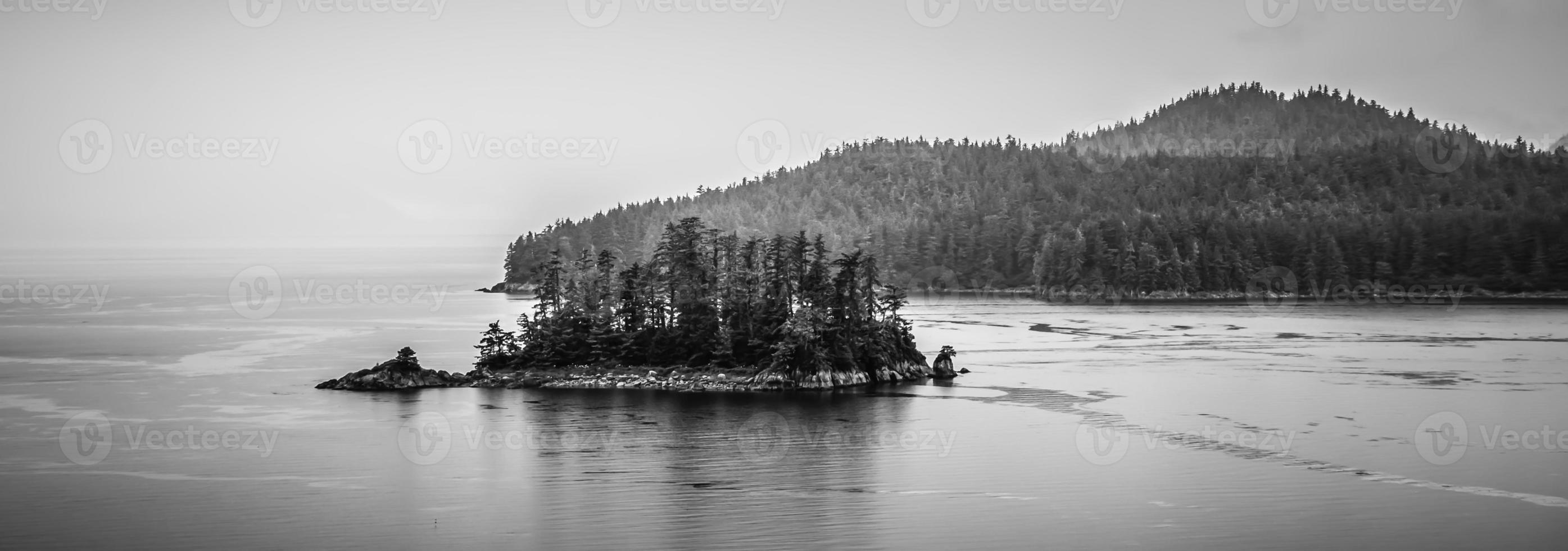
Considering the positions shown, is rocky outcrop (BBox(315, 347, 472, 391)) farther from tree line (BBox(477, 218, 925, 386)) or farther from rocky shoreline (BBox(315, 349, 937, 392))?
tree line (BBox(477, 218, 925, 386))

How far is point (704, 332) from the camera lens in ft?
209

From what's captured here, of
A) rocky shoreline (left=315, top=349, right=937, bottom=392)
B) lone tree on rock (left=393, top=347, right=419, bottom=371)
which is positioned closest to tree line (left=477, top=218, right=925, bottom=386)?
rocky shoreline (left=315, top=349, right=937, bottom=392)

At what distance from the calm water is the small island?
8.49 feet

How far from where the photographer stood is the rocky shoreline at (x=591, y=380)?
60000mm

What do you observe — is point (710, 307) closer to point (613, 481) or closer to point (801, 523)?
point (613, 481)

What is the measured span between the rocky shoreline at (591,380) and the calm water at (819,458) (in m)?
1.81

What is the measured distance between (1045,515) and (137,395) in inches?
2005

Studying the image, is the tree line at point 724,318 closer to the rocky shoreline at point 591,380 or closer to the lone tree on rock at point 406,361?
the rocky shoreline at point 591,380

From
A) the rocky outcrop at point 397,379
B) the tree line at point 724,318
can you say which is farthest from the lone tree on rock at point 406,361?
the tree line at point 724,318

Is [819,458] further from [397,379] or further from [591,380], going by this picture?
[397,379]

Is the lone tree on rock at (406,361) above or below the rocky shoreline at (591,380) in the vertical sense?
above

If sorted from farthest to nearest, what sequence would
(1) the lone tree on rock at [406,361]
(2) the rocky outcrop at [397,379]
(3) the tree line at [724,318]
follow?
(1) the lone tree on rock at [406,361] → (3) the tree line at [724,318] → (2) the rocky outcrop at [397,379]

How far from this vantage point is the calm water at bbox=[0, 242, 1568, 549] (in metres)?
32.1

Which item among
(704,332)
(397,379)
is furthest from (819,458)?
(397,379)
